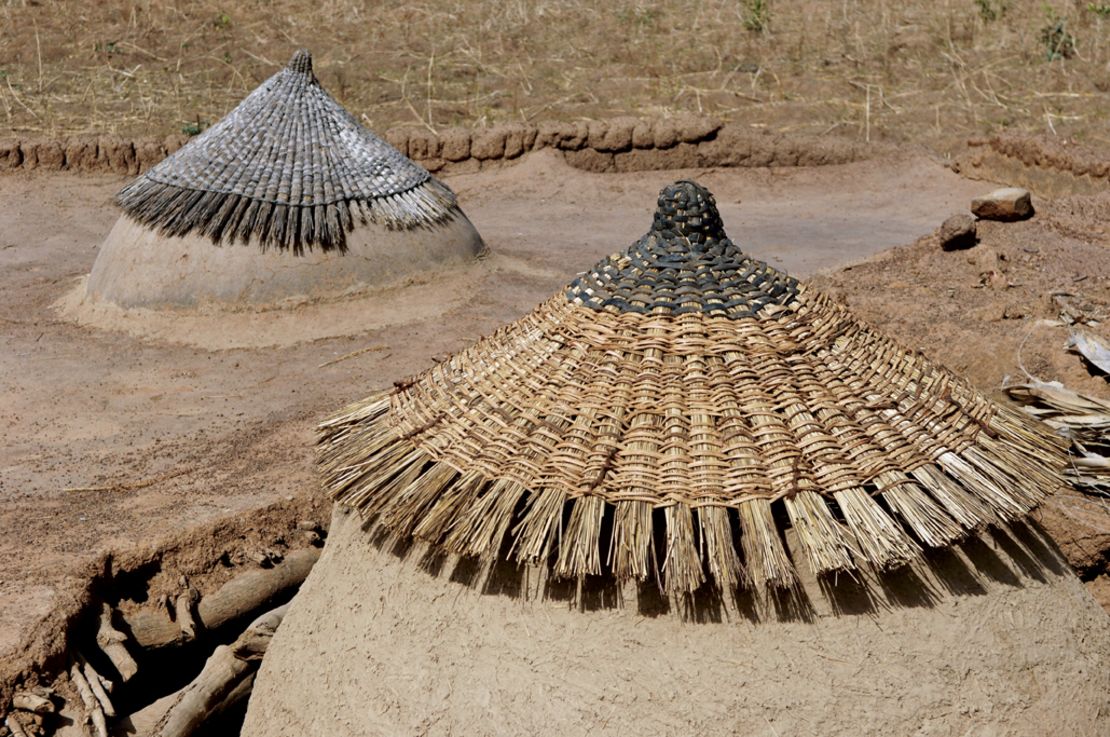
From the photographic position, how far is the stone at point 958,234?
898 cm

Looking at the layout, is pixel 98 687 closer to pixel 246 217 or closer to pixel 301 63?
pixel 246 217

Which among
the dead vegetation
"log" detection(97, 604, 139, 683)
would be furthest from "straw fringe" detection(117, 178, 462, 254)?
"log" detection(97, 604, 139, 683)

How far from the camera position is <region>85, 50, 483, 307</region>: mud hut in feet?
29.4

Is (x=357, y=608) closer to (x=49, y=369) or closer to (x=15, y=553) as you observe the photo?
(x=15, y=553)

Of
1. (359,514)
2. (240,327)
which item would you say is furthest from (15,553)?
(240,327)

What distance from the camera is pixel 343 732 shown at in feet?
9.15

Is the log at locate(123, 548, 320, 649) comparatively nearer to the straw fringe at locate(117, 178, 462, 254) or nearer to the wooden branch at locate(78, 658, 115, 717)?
the wooden branch at locate(78, 658, 115, 717)

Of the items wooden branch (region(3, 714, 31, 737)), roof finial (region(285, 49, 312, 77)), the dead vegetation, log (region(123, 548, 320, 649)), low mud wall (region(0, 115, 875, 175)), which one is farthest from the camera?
the dead vegetation

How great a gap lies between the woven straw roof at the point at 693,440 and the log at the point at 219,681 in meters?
1.08

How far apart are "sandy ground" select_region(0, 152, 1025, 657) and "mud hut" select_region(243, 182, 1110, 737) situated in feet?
7.28

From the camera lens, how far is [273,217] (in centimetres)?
895

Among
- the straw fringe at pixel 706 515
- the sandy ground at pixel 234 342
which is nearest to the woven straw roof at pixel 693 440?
the straw fringe at pixel 706 515

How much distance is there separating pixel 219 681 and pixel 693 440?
7.07 ft

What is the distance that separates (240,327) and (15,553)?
3924 mm
